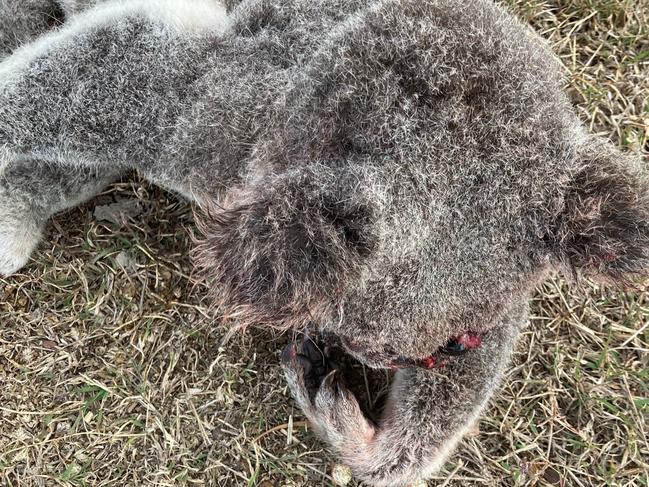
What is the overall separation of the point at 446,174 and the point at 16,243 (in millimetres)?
2362

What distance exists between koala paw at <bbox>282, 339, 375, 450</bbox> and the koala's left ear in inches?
54.3

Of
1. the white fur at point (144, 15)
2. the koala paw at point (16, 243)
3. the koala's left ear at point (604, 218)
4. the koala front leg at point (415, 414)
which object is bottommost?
the koala front leg at point (415, 414)

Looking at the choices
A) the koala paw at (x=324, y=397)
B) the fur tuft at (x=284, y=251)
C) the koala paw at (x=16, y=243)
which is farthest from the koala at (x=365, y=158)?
the koala paw at (x=16, y=243)

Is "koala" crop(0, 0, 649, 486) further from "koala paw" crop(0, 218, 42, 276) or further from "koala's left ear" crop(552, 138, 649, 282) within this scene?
"koala paw" crop(0, 218, 42, 276)

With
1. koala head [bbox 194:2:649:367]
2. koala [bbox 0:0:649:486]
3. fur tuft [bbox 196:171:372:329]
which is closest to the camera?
fur tuft [bbox 196:171:372:329]

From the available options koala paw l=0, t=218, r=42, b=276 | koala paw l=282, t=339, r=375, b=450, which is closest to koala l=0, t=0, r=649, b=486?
koala paw l=282, t=339, r=375, b=450

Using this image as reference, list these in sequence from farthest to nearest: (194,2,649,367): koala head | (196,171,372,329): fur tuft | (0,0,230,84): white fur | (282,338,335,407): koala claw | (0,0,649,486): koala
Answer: (282,338,335,407): koala claw
(0,0,230,84): white fur
(194,2,649,367): koala head
(0,0,649,486): koala
(196,171,372,329): fur tuft

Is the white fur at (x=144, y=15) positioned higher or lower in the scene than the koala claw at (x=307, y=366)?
higher

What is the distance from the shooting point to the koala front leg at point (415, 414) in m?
3.05

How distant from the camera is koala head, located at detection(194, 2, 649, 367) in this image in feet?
6.95

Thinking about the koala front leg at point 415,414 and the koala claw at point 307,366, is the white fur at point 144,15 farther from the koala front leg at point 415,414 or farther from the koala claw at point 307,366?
the koala front leg at point 415,414

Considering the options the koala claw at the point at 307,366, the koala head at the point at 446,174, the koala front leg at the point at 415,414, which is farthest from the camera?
the koala claw at the point at 307,366

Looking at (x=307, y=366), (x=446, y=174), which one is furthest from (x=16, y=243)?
(x=446, y=174)

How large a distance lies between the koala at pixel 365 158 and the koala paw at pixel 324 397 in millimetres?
130
